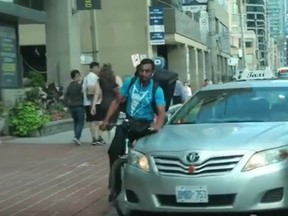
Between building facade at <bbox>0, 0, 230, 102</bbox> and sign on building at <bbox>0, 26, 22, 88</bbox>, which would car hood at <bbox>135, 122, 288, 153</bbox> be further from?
building facade at <bbox>0, 0, 230, 102</bbox>

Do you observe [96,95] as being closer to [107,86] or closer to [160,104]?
[107,86]

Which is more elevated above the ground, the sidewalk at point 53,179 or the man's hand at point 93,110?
the man's hand at point 93,110

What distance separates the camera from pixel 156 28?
3042cm

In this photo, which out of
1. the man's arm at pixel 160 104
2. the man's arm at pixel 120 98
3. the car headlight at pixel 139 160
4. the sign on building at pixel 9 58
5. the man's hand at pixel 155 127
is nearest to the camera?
the car headlight at pixel 139 160

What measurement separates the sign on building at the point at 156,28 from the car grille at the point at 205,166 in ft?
73.1

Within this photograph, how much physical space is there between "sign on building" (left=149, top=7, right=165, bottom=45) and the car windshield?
20.5m

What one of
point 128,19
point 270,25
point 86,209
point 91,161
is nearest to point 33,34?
point 128,19

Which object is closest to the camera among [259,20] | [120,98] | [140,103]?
[140,103]

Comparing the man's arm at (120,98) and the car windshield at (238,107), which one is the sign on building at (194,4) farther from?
the car windshield at (238,107)

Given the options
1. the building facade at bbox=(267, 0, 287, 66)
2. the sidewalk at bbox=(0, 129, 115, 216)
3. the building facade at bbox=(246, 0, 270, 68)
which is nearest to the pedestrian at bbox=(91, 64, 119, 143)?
the sidewalk at bbox=(0, 129, 115, 216)

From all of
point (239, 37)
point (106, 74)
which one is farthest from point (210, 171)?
point (239, 37)

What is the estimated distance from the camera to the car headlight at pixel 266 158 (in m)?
6.42

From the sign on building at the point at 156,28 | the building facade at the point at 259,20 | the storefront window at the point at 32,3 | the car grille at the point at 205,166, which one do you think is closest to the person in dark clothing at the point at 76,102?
the storefront window at the point at 32,3

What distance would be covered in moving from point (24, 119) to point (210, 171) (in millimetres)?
11709
